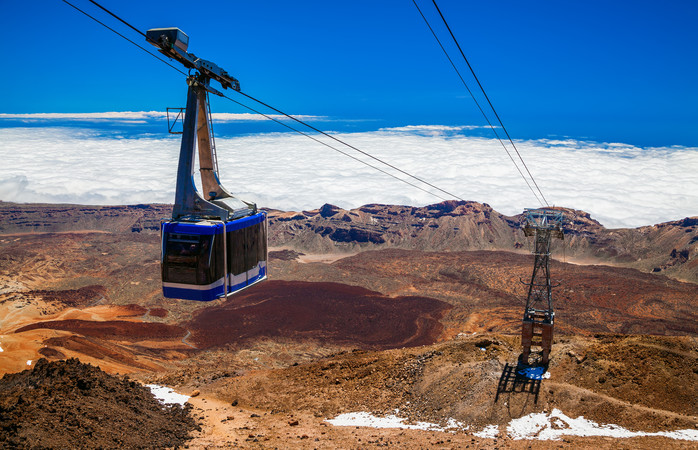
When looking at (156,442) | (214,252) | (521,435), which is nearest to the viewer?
(214,252)

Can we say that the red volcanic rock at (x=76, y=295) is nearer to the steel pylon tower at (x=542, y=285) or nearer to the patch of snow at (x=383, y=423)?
the patch of snow at (x=383, y=423)

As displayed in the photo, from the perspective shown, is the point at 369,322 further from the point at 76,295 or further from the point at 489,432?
the point at 489,432

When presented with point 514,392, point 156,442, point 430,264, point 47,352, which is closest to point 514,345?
point 514,392

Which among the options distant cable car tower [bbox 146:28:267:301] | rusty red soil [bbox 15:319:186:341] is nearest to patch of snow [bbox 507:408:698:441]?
distant cable car tower [bbox 146:28:267:301]

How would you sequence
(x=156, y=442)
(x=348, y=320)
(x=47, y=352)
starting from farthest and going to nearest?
(x=348, y=320)
(x=47, y=352)
(x=156, y=442)

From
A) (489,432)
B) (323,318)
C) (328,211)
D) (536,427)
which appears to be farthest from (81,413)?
(328,211)

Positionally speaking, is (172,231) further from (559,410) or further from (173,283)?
(559,410)

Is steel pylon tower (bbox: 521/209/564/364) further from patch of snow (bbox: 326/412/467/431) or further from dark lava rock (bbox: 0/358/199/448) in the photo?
dark lava rock (bbox: 0/358/199/448)

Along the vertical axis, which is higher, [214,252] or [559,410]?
[214,252]
